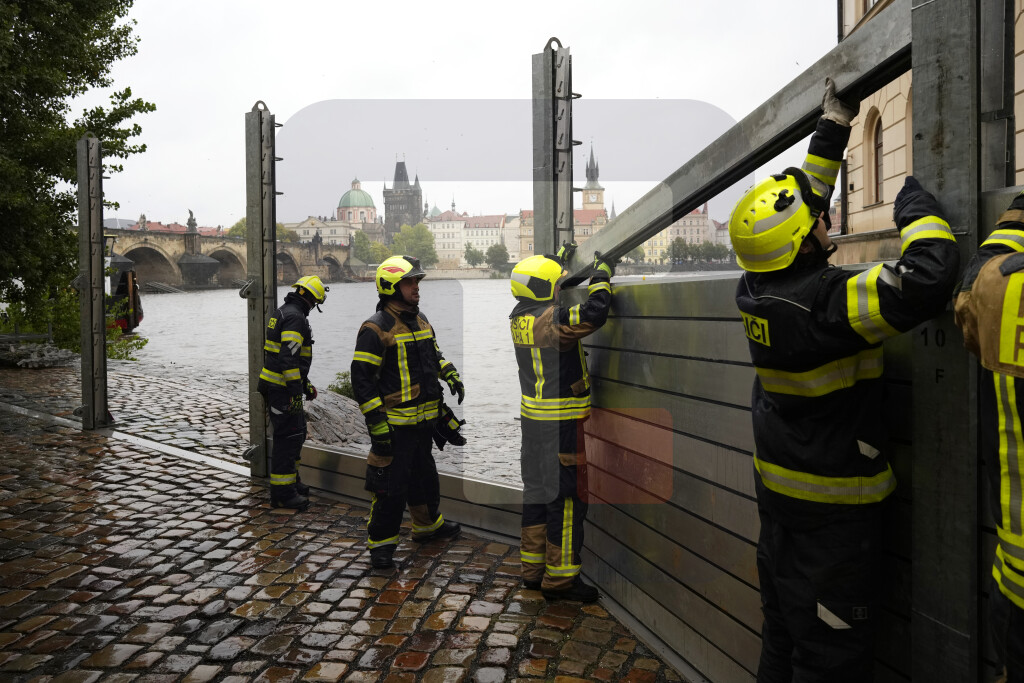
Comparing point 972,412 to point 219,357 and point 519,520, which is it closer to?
point 519,520

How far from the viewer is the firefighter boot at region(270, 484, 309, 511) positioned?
6.52m

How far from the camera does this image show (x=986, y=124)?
2.16m

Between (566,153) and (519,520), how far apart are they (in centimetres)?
261

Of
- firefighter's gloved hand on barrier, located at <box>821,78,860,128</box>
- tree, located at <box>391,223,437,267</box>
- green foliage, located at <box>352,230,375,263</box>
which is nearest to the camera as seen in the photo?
firefighter's gloved hand on barrier, located at <box>821,78,860,128</box>

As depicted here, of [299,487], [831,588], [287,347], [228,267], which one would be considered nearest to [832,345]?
[831,588]

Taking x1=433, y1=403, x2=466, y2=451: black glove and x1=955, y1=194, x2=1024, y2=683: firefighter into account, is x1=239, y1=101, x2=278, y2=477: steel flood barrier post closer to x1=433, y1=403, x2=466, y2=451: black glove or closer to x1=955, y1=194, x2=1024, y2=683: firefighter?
x1=433, y1=403, x2=466, y2=451: black glove

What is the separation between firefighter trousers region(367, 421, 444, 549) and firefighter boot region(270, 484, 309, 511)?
135 cm

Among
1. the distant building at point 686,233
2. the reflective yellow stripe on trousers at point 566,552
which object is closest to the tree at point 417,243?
the distant building at point 686,233

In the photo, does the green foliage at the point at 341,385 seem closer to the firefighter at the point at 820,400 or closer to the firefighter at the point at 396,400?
the firefighter at the point at 396,400

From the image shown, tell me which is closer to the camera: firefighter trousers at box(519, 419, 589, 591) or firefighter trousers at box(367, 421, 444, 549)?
firefighter trousers at box(519, 419, 589, 591)

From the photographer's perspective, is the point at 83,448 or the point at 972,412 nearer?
the point at 972,412

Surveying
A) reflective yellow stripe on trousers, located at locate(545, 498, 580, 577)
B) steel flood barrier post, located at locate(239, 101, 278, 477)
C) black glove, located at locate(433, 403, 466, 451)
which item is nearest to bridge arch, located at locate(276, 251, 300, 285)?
steel flood barrier post, located at locate(239, 101, 278, 477)

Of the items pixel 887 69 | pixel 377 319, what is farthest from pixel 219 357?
pixel 887 69

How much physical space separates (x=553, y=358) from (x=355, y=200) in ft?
14.6
